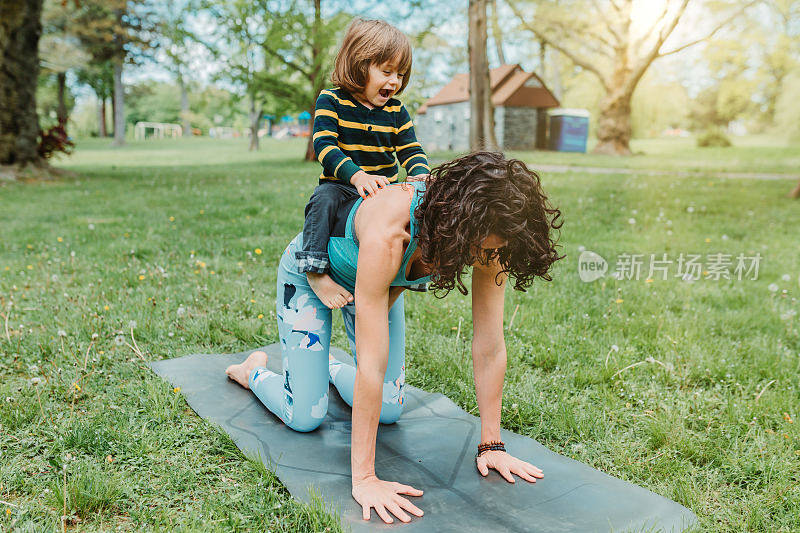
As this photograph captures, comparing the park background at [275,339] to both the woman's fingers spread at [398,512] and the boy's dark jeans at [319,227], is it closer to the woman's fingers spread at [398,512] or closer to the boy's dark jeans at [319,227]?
the woman's fingers spread at [398,512]

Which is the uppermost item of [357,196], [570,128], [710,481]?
[570,128]

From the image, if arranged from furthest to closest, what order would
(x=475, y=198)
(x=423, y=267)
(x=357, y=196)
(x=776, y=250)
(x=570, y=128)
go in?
(x=570, y=128) → (x=776, y=250) → (x=357, y=196) → (x=423, y=267) → (x=475, y=198)

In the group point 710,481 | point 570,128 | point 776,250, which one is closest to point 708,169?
point 776,250

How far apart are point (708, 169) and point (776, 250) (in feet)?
34.8

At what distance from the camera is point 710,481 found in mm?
2461

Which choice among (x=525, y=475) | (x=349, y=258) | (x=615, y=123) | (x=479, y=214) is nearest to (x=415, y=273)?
(x=349, y=258)

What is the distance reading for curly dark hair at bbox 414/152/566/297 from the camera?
6.13ft

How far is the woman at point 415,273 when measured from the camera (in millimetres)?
1896

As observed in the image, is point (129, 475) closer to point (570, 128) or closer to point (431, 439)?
point (431, 439)

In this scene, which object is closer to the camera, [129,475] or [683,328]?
[129,475]

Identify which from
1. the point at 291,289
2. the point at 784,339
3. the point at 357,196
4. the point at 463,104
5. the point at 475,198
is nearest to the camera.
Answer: the point at 475,198

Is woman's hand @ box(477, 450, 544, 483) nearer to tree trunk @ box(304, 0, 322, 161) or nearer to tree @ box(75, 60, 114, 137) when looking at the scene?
tree trunk @ box(304, 0, 322, 161)

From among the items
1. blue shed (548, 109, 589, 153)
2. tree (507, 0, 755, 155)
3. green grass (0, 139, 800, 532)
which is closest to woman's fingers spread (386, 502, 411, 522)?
green grass (0, 139, 800, 532)

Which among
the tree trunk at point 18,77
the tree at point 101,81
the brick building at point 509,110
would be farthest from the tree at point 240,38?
the tree at point 101,81
